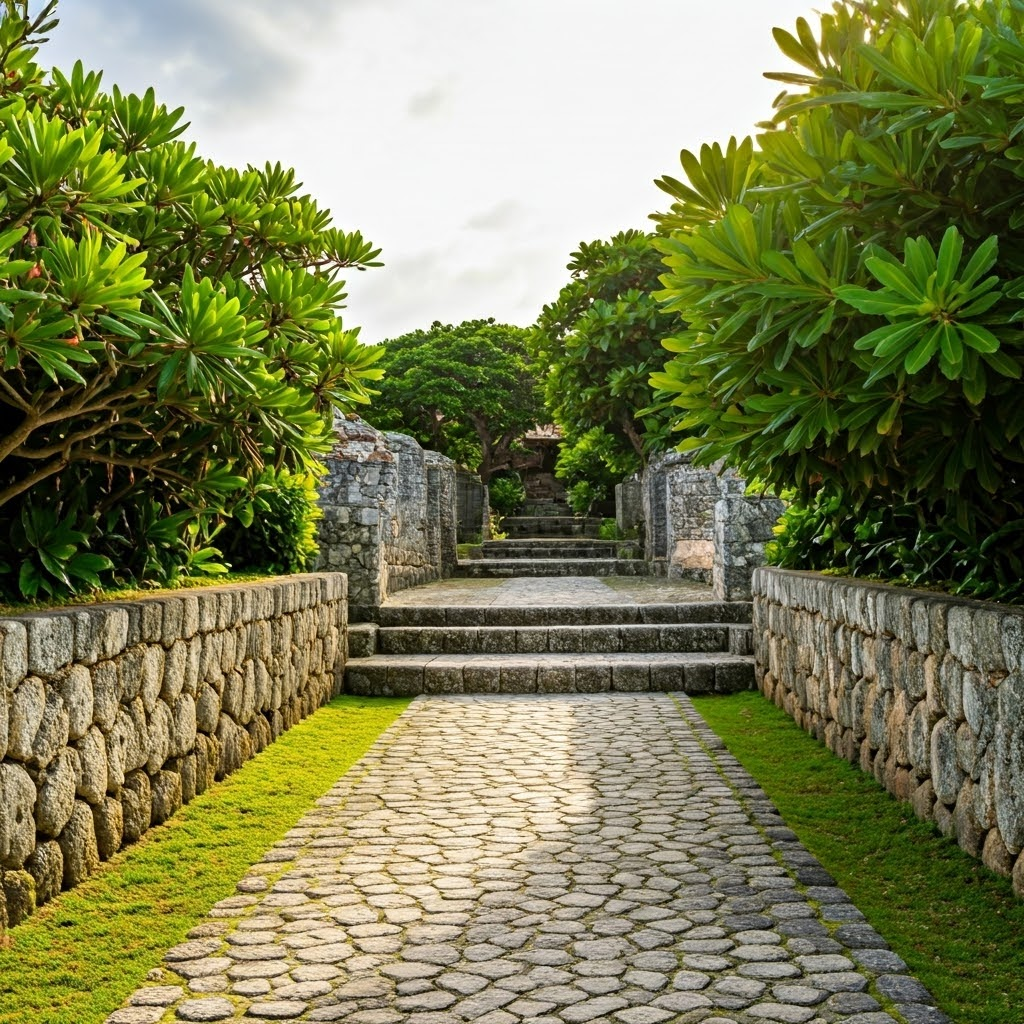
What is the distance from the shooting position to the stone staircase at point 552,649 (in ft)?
29.0

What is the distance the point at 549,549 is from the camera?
2009 centimetres

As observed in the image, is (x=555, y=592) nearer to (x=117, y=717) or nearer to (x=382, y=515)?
(x=382, y=515)

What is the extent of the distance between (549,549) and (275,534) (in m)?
12.0

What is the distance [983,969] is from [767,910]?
744mm

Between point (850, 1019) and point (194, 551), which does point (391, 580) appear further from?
point (850, 1019)

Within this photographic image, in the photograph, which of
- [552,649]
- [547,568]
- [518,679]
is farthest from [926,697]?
[547,568]

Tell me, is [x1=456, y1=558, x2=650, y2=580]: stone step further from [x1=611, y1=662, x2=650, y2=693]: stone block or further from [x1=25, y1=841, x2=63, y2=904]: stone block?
[x1=25, y1=841, x2=63, y2=904]: stone block

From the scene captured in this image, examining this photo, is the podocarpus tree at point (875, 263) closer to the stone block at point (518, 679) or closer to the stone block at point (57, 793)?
the stone block at point (57, 793)

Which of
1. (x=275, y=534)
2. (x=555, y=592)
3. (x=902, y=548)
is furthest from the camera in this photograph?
(x=555, y=592)

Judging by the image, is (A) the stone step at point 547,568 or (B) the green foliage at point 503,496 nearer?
(A) the stone step at point 547,568

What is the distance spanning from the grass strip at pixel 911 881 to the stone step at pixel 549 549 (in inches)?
523

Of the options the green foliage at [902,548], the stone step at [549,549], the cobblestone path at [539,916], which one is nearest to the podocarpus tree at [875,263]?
the green foliage at [902,548]

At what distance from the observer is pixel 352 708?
27.1ft

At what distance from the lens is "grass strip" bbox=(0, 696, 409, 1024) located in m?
3.19
